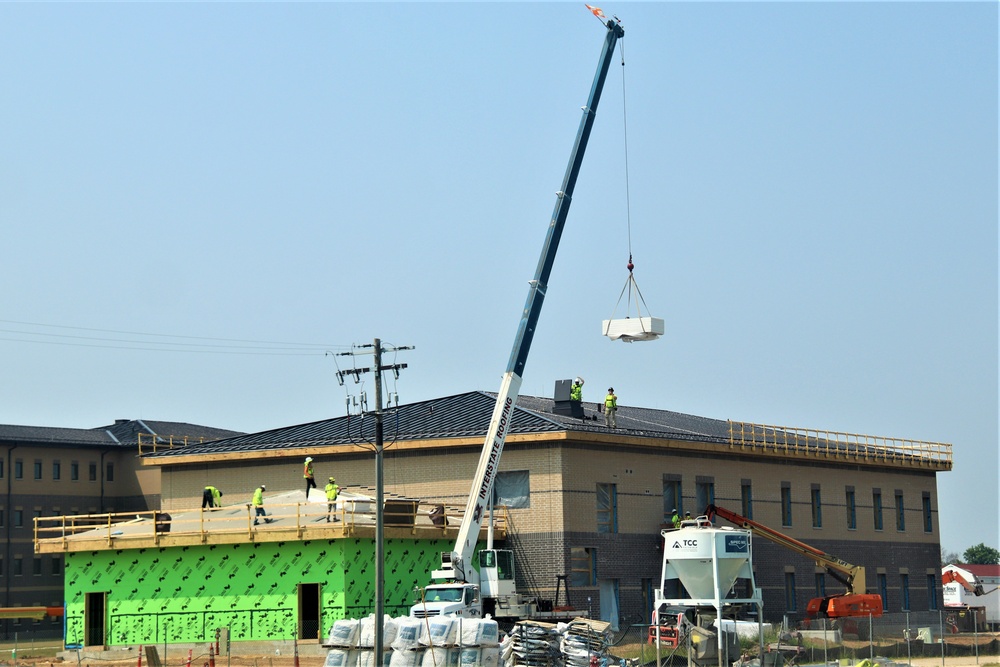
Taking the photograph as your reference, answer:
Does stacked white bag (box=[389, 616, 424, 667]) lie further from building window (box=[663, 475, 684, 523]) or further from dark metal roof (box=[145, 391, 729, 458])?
building window (box=[663, 475, 684, 523])

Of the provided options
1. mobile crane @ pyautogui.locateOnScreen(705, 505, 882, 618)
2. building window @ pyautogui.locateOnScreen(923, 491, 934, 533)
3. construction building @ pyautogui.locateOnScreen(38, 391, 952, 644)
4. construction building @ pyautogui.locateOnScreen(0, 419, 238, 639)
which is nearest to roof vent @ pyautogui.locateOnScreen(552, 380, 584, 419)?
construction building @ pyautogui.locateOnScreen(38, 391, 952, 644)

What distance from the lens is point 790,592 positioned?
197ft

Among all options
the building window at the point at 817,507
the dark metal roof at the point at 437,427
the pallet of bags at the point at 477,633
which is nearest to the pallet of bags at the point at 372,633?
the pallet of bags at the point at 477,633

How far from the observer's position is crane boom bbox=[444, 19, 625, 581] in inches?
1767

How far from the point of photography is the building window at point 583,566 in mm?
50781

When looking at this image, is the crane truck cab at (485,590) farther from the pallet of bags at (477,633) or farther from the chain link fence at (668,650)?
the pallet of bags at (477,633)

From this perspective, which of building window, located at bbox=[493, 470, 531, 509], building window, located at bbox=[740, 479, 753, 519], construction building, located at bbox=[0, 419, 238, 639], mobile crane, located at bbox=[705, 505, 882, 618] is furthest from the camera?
construction building, located at bbox=[0, 419, 238, 639]

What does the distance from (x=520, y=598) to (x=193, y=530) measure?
1115 cm

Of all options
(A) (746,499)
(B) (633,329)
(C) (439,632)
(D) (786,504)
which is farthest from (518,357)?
Result: (D) (786,504)

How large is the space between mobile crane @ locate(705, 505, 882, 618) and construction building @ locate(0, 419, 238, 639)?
127ft

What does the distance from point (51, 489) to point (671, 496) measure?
1881 inches

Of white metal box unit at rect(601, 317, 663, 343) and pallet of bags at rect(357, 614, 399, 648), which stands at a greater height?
white metal box unit at rect(601, 317, 663, 343)

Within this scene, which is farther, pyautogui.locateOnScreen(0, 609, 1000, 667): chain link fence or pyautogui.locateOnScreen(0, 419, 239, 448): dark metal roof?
pyautogui.locateOnScreen(0, 419, 239, 448): dark metal roof

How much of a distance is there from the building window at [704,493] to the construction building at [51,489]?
37.3 m
